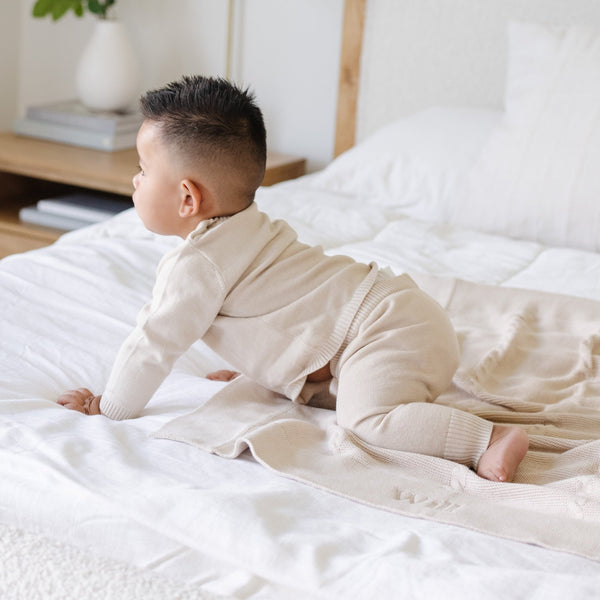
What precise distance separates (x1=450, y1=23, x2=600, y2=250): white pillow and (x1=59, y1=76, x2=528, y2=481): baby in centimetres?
77

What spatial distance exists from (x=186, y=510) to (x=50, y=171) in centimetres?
170

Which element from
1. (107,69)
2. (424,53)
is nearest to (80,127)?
(107,69)

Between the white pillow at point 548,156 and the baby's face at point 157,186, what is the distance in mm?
919

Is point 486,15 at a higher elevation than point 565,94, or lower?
higher

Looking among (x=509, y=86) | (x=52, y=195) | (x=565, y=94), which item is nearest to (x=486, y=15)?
(x=509, y=86)

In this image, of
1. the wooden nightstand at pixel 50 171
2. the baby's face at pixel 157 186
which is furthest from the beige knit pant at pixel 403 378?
the wooden nightstand at pixel 50 171

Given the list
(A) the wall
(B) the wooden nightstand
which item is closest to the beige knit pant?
(B) the wooden nightstand

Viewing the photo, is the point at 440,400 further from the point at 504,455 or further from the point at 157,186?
the point at 157,186

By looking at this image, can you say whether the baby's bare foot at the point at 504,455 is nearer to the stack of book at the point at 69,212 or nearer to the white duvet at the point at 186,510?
the white duvet at the point at 186,510

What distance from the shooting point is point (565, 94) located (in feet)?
6.16

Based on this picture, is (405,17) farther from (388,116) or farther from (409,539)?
(409,539)

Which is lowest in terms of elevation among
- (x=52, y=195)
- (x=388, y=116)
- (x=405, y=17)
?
(x=52, y=195)

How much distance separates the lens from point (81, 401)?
3.73 ft

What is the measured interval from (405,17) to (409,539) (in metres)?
1.86
